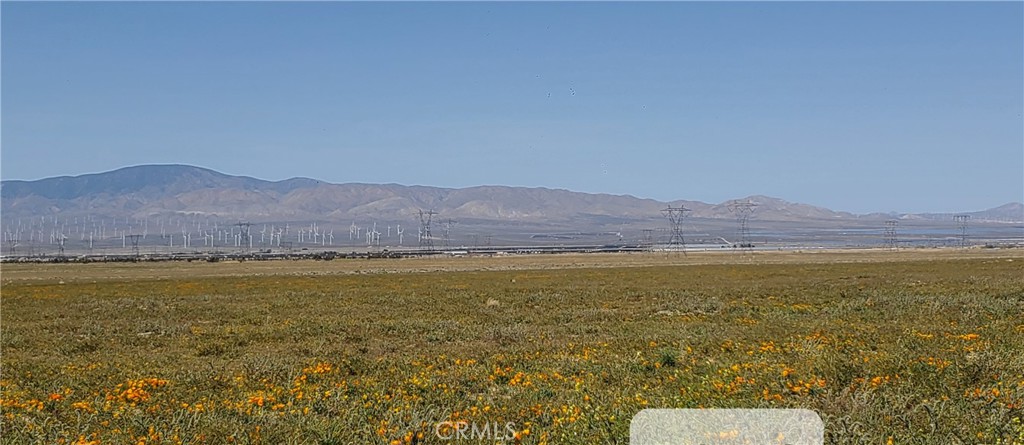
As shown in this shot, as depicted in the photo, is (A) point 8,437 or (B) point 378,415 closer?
(A) point 8,437

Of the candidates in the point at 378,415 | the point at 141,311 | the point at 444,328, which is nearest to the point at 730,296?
the point at 444,328

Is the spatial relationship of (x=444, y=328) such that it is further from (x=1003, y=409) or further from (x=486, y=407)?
(x=1003, y=409)

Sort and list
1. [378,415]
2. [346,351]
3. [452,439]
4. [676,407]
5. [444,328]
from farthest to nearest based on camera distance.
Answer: [444,328] < [346,351] < [378,415] < [676,407] < [452,439]

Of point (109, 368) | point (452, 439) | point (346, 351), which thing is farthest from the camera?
point (346, 351)

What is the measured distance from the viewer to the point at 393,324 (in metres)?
24.0

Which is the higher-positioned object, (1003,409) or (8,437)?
(1003,409)

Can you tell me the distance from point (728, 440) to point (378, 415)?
440cm
